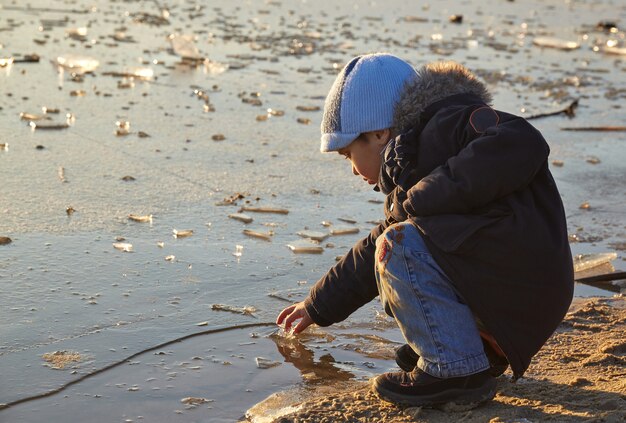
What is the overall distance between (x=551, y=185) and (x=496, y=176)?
24 cm

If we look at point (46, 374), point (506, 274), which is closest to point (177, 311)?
point (46, 374)

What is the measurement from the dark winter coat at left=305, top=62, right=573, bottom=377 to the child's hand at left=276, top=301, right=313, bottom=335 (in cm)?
67

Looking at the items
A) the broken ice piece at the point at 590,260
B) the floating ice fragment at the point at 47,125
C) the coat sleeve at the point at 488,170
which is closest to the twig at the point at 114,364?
→ the coat sleeve at the point at 488,170

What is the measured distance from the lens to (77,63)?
8094 mm

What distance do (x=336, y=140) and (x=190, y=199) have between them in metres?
2.10

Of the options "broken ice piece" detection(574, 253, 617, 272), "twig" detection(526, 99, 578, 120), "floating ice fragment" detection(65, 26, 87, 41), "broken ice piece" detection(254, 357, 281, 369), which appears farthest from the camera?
"floating ice fragment" detection(65, 26, 87, 41)

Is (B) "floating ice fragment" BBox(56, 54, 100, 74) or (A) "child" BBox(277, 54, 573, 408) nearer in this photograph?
(A) "child" BBox(277, 54, 573, 408)

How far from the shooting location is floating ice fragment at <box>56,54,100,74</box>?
797cm

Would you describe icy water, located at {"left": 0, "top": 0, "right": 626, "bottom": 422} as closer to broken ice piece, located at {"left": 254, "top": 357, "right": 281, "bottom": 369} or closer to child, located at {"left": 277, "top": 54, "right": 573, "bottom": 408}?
broken ice piece, located at {"left": 254, "top": 357, "right": 281, "bottom": 369}

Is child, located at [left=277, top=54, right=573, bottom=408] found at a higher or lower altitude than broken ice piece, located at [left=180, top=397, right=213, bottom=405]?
higher

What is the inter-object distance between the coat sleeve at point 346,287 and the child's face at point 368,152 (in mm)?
185

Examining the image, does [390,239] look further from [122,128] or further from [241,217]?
[122,128]

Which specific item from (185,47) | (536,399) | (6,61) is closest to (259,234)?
(536,399)

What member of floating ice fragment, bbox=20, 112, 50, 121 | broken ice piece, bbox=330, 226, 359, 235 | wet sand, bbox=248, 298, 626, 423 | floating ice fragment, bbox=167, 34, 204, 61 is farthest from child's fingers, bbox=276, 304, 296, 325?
floating ice fragment, bbox=167, 34, 204, 61
